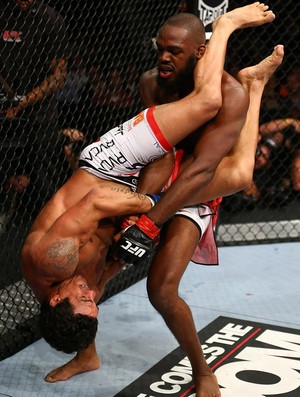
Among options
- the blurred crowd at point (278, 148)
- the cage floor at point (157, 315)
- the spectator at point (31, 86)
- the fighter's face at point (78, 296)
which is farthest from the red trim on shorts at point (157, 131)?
the blurred crowd at point (278, 148)

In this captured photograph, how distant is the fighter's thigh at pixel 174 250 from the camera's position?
263 centimetres

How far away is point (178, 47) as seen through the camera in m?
2.52

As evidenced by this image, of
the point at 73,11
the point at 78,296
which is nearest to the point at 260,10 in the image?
the point at 73,11

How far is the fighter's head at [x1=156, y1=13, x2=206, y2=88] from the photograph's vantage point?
2.52 m

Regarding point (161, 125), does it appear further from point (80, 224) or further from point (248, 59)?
point (248, 59)

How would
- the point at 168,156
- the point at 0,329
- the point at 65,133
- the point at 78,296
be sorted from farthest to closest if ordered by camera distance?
the point at 65,133 → the point at 0,329 → the point at 168,156 → the point at 78,296

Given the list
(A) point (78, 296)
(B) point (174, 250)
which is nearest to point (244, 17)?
(B) point (174, 250)

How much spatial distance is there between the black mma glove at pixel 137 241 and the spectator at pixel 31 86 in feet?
3.08

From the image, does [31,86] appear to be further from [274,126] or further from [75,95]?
[274,126]

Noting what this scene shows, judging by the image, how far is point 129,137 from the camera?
259 centimetres

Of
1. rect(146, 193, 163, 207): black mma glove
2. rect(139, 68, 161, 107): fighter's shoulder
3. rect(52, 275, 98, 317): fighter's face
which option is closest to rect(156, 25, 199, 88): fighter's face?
rect(139, 68, 161, 107): fighter's shoulder

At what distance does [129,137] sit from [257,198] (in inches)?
86.9

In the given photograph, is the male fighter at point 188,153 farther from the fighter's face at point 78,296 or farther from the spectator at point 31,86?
the spectator at point 31,86

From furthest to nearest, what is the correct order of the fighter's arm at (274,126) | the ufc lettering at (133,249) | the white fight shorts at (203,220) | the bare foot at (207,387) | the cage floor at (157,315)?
the fighter's arm at (274,126) < the cage floor at (157,315) < the white fight shorts at (203,220) < the bare foot at (207,387) < the ufc lettering at (133,249)
